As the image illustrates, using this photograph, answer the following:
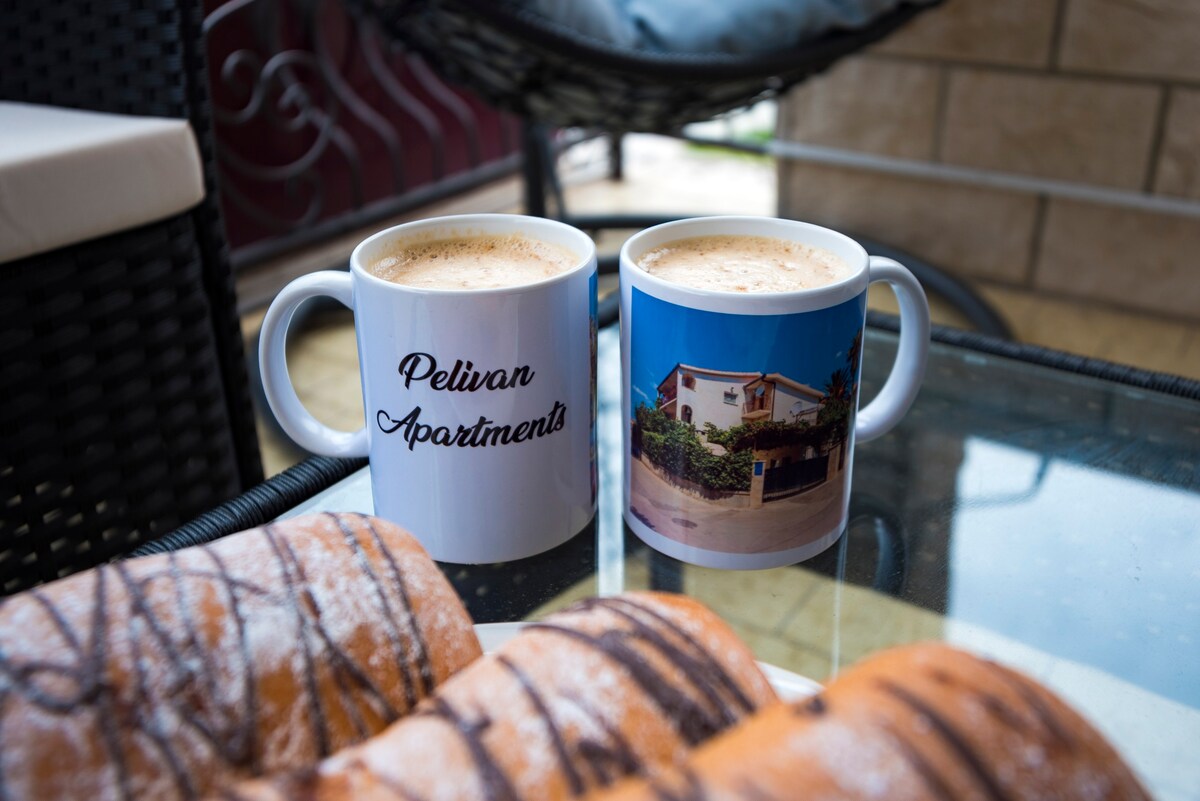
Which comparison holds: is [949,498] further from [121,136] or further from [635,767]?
[121,136]

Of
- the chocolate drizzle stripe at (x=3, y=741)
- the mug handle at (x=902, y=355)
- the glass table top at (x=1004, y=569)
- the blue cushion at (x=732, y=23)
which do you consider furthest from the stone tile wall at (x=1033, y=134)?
the chocolate drizzle stripe at (x=3, y=741)

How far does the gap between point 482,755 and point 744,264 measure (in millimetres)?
308

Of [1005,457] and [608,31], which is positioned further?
[608,31]

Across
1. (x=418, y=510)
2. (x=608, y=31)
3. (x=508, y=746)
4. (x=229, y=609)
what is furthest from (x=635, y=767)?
(x=608, y=31)

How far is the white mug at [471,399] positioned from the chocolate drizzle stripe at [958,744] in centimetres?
25

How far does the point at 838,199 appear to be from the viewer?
180 centimetres

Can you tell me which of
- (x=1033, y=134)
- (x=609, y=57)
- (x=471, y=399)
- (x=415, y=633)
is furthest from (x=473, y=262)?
(x=1033, y=134)

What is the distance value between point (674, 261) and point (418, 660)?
258 millimetres

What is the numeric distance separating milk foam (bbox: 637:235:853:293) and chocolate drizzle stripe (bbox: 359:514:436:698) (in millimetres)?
188

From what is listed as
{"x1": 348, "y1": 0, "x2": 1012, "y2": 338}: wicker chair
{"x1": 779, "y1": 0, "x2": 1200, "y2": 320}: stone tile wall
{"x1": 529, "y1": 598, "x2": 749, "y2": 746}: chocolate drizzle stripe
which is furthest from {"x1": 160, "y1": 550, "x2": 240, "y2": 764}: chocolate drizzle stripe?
{"x1": 779, "y1": 0, "x2": 1200, "y2": 320}: stone tile wall

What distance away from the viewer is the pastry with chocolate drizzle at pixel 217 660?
0.29 metres

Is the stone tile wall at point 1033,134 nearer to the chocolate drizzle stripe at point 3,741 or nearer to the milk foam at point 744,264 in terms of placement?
the milk foam at point 744,264

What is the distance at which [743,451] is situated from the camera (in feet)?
1.57

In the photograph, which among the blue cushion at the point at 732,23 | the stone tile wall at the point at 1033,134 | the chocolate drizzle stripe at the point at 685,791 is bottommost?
the stone tile wall at the point at 1033,134
